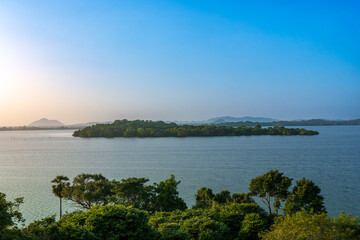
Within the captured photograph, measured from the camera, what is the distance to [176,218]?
45.3ft

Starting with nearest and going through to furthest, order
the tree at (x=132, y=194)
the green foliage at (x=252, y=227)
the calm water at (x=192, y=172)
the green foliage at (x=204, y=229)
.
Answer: the green foliage at (x=204, y=229) < the green foliage at (x=252, y=227) < the tree at (x=132, y=194) < the calm water at (x=192, y=172)

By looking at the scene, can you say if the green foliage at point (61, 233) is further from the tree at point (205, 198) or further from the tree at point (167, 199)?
→ the tree at point (205, 198)

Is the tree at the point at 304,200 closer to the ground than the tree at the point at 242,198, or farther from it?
farther from it

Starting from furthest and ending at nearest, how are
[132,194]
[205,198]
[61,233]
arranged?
1. [205,198]
2. [132,194]
3. [61,233]

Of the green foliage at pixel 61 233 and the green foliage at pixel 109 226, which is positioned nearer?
the green foliage at pixel 61 233

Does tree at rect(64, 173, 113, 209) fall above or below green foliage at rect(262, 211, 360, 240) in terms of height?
below

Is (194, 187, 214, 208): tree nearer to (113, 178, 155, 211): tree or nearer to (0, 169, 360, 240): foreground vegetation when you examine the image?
(0, 169, 360, 240): foreground vegetation

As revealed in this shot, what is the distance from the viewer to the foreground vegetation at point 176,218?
335 inches

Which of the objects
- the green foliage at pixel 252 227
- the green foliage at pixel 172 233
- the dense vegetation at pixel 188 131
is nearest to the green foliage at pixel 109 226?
the green foliage at pixel 172 233

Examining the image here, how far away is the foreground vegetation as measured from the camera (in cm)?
851

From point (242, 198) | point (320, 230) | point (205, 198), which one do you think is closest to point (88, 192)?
point (205, 198)

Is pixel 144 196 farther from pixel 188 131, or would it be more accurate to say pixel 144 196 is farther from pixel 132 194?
pixel 188 131

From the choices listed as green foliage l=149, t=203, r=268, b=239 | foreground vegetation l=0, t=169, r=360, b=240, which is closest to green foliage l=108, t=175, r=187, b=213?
foreground vegetation l=0, t=169, r=360, b=240

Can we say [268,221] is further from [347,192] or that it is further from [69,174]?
[69,174]
